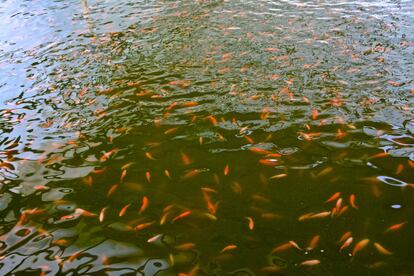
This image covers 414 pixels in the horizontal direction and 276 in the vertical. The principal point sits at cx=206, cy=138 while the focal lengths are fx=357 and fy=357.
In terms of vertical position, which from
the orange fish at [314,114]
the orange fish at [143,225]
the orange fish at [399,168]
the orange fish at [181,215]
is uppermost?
the orange fish at [314,114]

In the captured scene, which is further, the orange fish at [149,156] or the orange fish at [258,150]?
the orange fish at [149,156]

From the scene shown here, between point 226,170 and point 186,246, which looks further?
point 226,170

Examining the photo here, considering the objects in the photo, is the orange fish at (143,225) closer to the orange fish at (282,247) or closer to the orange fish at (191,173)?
the orange fish at (191,173)

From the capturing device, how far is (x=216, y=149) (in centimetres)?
572

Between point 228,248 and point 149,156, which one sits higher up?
point 149,156

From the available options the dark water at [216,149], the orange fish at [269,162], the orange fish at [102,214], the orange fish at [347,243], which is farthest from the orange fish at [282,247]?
the orange fish at [102,214]

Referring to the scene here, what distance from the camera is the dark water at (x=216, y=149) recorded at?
13.7 ft

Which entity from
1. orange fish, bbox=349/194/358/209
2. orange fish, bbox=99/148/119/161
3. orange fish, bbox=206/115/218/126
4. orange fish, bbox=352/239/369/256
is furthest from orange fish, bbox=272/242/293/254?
orange fish, bbox=99/148/119/161

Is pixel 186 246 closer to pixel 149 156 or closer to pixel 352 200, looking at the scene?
pixel 149 156

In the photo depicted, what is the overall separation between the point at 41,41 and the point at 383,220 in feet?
33.4

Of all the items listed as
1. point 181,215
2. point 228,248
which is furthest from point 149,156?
point 228,248

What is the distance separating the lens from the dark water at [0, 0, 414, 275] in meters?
4.17

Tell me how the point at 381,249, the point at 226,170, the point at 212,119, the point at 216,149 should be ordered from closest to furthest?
the point at 381,249
the point at 226,170
the point at 216,149
the point at 212,119

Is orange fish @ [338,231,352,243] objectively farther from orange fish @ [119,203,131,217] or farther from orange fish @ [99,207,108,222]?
orange fish @ [99,207,108,222]
